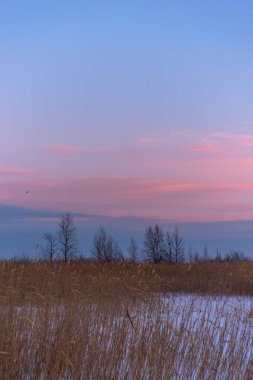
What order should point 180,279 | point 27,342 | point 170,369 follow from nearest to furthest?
point 170,369 < point 27,342 < point 180,279

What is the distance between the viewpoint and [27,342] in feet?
18.4

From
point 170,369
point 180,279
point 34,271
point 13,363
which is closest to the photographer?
point 13,363

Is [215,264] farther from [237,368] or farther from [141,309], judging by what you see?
[237,368]

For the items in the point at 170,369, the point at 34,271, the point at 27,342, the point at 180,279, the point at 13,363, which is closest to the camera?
the point at 13,363

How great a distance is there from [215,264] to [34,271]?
667 cm

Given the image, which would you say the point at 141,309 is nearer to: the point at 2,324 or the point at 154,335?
the point at 154,335

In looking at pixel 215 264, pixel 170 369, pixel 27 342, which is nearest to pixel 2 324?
pixel 27 342

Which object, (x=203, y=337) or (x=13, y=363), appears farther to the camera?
(x=203, y=337)

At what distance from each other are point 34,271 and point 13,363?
19.6 feet

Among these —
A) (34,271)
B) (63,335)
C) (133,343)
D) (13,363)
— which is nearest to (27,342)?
(63,335)

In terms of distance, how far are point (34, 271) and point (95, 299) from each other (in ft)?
12.0

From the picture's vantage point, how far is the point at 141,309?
7.08 m

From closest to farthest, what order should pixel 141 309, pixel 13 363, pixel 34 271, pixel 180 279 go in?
1. pixel 13 363
2. pixel 141 309
3. pixel 34 271
4. pixel 180 279

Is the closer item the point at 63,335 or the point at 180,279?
the point at 63,335
